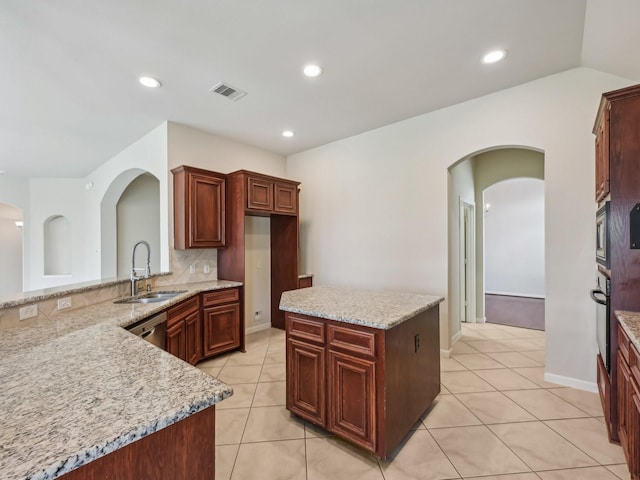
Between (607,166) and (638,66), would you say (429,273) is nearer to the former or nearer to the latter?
(607,166)

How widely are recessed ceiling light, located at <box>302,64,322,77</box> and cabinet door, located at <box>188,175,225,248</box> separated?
1.76m

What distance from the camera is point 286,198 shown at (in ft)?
14.1

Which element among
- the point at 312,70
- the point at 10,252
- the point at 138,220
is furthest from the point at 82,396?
the point at 10,252

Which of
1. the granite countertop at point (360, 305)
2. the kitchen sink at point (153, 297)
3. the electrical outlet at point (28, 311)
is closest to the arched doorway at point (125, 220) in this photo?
the kitchen sink at point (153, 297)

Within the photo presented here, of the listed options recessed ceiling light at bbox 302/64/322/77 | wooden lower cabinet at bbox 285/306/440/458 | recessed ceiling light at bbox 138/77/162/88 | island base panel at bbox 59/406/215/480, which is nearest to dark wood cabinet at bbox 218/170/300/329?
recessed ceiling light at bbox 138/77/162/88

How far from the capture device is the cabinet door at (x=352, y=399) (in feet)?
5.96

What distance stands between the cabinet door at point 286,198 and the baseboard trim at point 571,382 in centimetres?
349

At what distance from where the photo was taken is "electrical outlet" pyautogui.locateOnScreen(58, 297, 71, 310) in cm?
221

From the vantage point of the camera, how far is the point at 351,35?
224 centimetres

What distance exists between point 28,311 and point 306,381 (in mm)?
1938

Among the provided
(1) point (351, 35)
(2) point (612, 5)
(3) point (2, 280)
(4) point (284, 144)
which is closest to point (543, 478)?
(2) point (612, 5)

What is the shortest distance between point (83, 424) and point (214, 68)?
8.96ft

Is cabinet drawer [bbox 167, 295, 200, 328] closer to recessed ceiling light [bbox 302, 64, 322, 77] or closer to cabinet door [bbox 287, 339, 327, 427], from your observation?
cabinet door [bbox 287, 339, 327, 427]

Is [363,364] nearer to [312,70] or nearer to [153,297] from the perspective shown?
[153,297]
